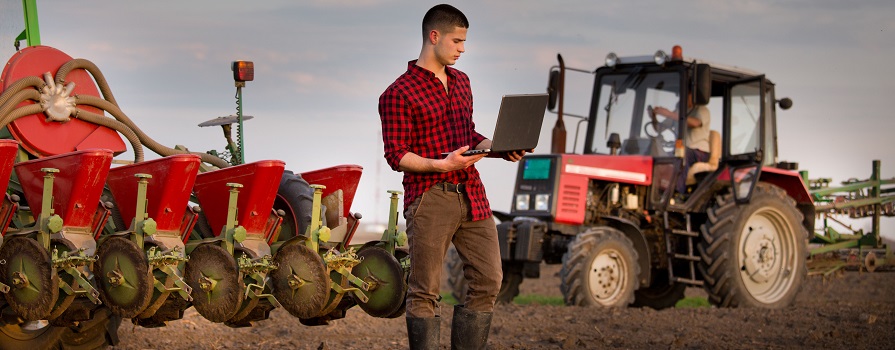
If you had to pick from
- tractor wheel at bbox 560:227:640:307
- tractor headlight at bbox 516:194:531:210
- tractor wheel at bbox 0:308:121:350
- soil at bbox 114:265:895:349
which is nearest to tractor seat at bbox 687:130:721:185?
tractor wheel at bbox 560:227:640:307

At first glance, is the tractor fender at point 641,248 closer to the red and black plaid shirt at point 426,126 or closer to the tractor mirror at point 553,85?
the tractor mirror at point 553,85

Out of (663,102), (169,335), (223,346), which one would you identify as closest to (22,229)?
(223,346)

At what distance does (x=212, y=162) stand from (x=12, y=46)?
4.46 feet

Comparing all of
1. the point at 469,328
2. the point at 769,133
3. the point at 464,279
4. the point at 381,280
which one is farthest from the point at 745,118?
the point at 469,328

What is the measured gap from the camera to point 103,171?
6.43 meters

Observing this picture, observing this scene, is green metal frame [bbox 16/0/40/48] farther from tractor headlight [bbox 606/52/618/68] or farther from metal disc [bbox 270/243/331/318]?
tractor headlight [bbox 606/52/618/68]

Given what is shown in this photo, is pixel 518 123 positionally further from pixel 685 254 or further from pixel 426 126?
pixel 685 254

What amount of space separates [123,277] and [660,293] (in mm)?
8716

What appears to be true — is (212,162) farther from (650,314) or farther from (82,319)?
(650,314)

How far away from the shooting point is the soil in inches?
345

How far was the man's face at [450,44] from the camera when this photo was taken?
5.41 m

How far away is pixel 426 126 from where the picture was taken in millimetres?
5473

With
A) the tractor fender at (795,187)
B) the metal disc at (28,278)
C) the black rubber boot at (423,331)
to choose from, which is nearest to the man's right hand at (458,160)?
the black rubber boot at (423,331)

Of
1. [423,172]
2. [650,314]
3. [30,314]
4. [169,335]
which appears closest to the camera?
[423,172]
